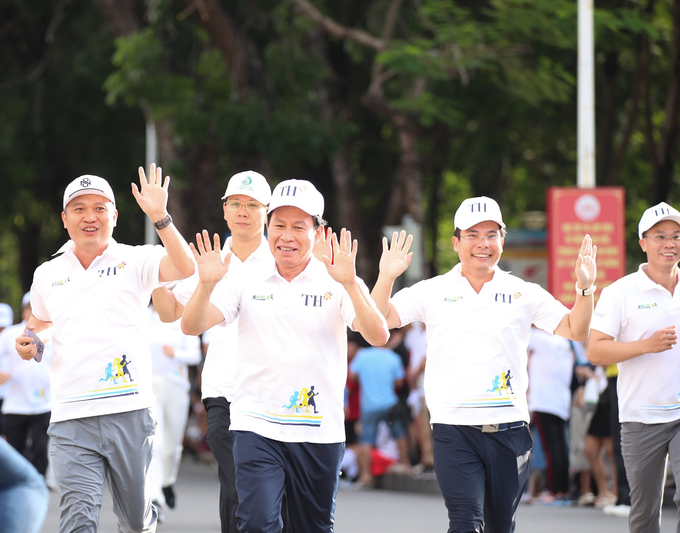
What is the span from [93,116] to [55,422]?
21159 millimetres

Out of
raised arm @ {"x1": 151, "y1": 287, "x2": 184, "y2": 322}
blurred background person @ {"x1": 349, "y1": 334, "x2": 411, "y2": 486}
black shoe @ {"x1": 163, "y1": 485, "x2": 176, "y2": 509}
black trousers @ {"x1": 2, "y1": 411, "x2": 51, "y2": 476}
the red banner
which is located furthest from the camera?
blurred background person @ {"x1": 349, "y1": 334, "x2": 411, "y2": 486}

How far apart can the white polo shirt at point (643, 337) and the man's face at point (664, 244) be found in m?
0.14

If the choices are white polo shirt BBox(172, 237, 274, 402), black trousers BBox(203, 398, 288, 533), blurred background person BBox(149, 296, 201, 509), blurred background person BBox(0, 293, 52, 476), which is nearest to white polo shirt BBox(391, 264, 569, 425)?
white polo shirt BBox(172, 237, 274, 402)

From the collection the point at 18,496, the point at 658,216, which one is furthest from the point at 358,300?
the point at 18,496

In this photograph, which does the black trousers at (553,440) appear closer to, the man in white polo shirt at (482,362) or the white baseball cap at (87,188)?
the man in white polo shirt at (482,362)

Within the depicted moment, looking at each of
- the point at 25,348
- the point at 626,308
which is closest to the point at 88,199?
the point at 25,348

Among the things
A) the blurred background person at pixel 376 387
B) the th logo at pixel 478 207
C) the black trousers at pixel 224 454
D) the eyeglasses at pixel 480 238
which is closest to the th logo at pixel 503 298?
the eyeglasses at pixel 480 238

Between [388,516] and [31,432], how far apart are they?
4.18 meters

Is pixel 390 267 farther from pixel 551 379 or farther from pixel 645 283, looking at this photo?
pixel 551 379

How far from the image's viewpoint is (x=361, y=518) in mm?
11750

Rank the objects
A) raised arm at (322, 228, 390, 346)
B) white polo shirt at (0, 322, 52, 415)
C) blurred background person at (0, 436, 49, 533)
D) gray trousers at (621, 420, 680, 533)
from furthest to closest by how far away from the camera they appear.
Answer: white polo shirt at (0, 322, 52, 415), gray trousers at (621, 420, 680, 533), raised arm at (322, 228, 390, 346), blurred background person at (0, 436, 49, 533)

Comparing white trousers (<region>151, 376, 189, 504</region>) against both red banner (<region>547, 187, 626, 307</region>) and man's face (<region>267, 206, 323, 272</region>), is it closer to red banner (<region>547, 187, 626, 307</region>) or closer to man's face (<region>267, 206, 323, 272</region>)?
red banner (<region>547, 187, 626, 307</region>)

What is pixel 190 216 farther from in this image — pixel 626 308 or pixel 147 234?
pixel 626 308

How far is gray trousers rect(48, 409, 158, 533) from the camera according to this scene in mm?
6227
